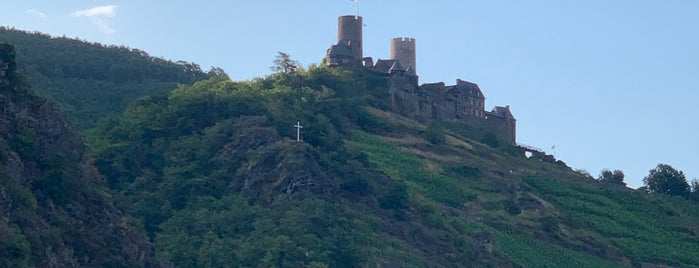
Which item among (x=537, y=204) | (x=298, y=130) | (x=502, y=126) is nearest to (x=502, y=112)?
(x=502, y=126)

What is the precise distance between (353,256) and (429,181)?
27582mm

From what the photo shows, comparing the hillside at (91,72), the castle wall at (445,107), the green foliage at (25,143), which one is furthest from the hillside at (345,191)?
the green foliage at (25,143)

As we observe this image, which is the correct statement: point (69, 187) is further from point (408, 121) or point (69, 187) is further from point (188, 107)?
point (408, 121)

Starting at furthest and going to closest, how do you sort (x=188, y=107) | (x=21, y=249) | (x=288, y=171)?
(x=188, y=107)
(x=288, y=171)
(x=21, y=249)

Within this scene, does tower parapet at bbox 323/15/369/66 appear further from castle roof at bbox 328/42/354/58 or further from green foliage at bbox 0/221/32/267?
green foliage at bbox 0/221/32/267

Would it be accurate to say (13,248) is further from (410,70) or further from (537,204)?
(410,70)

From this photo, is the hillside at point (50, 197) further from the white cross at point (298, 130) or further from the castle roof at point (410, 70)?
the castle roof at point (410, 70)

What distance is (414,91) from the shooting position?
426 ft

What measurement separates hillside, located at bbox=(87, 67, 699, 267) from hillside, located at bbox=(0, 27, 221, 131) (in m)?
9.21

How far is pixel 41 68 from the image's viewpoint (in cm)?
12331

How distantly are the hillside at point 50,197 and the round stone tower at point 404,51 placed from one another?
7250 centimetres

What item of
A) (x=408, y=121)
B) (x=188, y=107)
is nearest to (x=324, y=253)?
(x=188, y=107)

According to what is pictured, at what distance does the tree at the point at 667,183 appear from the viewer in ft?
431

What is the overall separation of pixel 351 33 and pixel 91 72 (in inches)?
732
